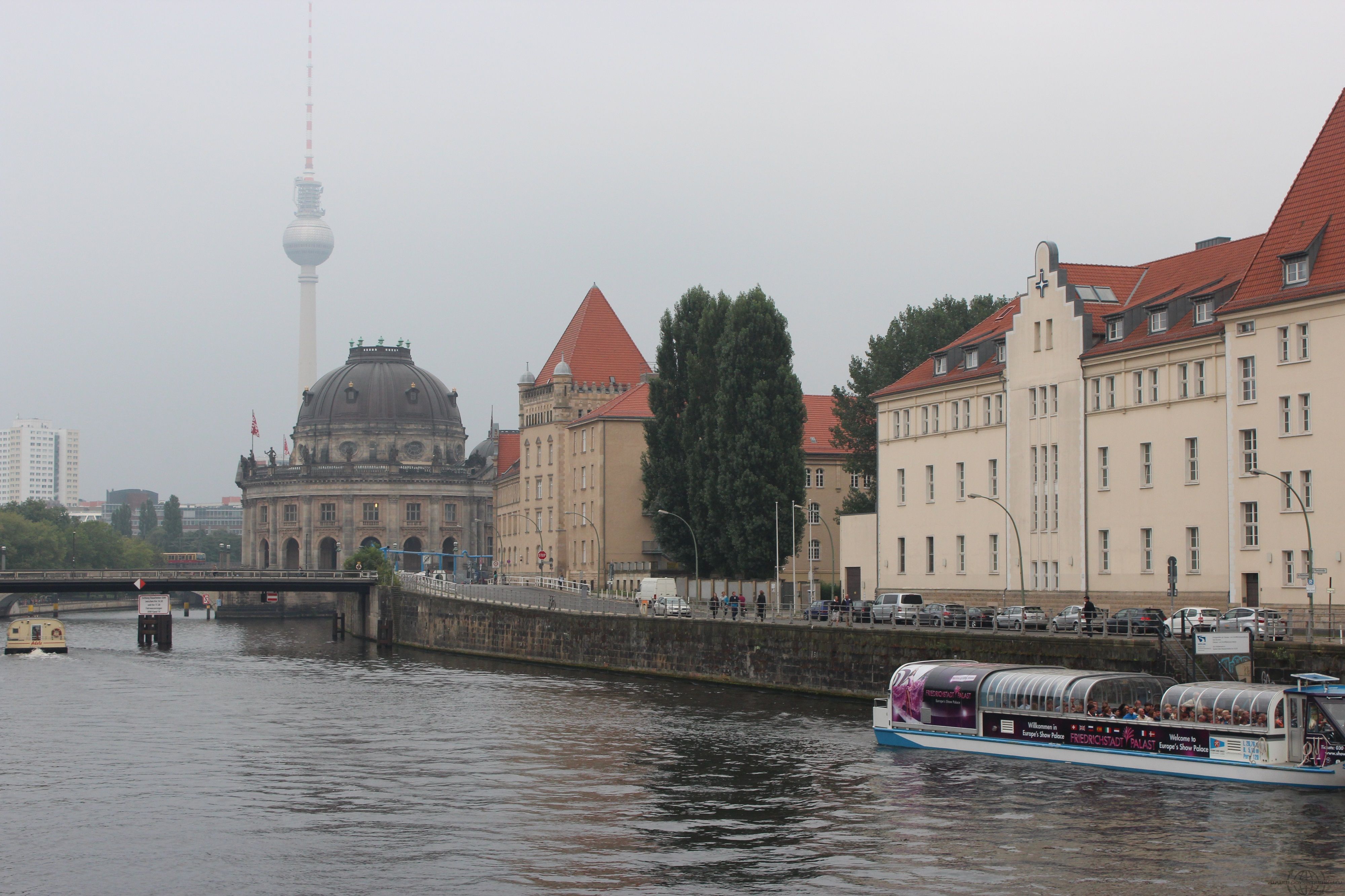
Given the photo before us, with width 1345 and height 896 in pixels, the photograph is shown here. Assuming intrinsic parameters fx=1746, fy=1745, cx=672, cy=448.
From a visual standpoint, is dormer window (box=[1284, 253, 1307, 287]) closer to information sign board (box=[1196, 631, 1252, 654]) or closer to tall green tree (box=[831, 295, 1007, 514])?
information sign board (box=[1196, 631, 1252, 654])

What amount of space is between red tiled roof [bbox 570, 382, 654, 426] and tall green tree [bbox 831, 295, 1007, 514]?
48.9 feet

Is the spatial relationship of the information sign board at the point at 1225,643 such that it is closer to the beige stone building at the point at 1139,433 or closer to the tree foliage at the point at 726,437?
the beige stone building at the point at 1139,433

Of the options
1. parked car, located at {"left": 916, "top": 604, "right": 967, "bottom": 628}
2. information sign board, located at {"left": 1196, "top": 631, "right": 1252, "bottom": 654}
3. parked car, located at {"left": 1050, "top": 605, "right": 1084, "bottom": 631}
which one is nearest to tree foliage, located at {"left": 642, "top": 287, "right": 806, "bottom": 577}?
parked car, located at {"left": 916, "top": 604, "right": 967, "bottom": 628}

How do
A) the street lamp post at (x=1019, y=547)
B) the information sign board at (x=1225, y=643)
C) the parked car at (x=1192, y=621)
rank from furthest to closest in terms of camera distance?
1. the street lamp post at (x=1019, y=547)
2. the parked car at (x=1192, y=621)
3. the information sign board at (x=1225, y=643)

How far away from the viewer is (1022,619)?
59.8m

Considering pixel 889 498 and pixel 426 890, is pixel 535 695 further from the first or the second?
pixel 426 890

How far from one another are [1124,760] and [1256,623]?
9789 millimetres

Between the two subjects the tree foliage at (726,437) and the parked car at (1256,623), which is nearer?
the parked car at (1256,623)

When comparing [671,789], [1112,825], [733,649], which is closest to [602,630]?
[733,649]

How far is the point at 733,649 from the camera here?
243 ft

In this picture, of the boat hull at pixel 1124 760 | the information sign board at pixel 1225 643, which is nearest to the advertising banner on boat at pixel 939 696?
the boat hull at pixel 1124 760

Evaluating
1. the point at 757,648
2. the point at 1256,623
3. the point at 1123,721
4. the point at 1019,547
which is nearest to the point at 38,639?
the point at 757,648

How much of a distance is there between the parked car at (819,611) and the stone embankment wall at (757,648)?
8.55 ft

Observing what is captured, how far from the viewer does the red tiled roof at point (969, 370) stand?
273ft
